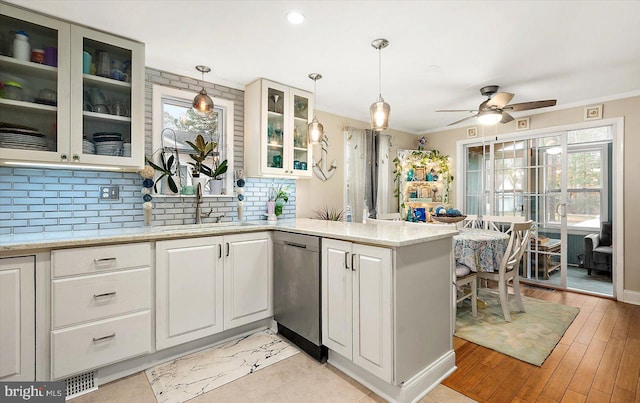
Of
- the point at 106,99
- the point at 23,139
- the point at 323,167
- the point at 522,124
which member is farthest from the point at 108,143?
the point at 522,124

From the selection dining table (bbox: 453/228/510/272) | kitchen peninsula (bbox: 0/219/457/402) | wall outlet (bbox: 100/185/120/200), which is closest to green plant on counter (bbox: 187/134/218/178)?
wall outlet (bbox: 100/185/120/200)

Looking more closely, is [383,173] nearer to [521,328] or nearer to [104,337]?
[521,328]

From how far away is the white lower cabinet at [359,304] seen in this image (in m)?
1.76

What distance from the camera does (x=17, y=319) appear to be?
1689 millimetres

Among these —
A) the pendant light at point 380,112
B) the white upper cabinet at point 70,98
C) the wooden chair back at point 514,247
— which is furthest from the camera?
the wooden chair back at point 514,247

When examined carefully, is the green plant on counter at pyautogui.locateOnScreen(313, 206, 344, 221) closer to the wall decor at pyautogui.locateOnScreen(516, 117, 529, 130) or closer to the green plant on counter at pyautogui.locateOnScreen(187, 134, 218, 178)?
the green plant on counter at pyautogui.locateOnScreen(187, 134, 218, 178)

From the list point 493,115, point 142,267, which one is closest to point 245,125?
point 142,267

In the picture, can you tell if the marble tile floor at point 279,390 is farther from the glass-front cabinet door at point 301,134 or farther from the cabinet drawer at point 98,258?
the glass-front cabinet door at point 301,134

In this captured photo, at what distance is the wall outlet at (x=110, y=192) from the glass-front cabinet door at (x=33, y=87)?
0.43 metres

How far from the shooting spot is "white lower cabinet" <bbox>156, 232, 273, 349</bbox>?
85.9 inches

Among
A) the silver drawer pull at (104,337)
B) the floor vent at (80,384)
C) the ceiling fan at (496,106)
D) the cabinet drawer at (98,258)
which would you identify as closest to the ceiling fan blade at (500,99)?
the ceiling fan at (496,106)

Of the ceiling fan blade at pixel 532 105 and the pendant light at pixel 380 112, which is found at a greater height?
the ceiling fan blade at pixel 532 105

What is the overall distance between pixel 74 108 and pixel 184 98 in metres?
0.95

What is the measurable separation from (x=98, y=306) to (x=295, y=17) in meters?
2.31
